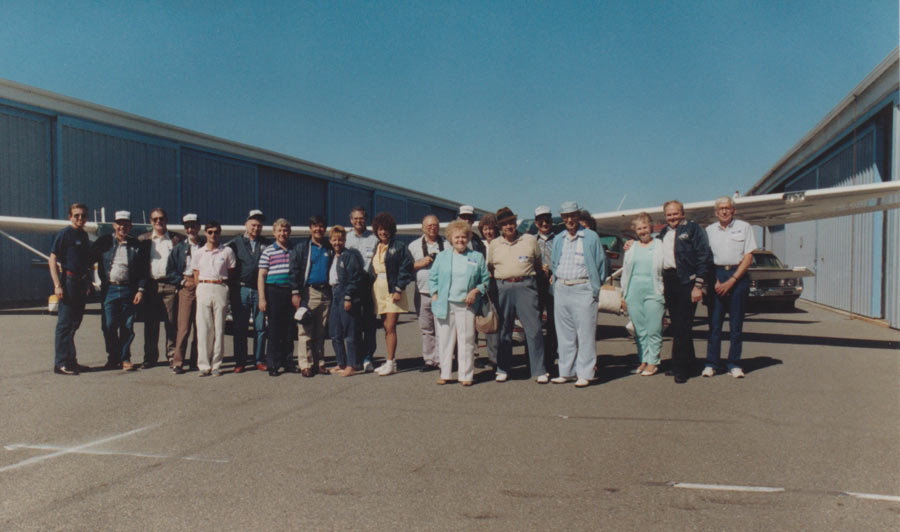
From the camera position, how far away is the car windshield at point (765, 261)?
15195mm

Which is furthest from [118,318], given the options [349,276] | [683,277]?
[683,277]

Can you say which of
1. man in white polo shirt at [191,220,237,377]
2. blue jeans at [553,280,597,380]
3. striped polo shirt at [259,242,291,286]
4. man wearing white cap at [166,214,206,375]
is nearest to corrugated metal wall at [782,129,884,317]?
blue jeans at [553,280,597,380]

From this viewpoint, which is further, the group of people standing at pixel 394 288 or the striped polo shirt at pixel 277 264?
the striped polo shirt at pixel 277 264

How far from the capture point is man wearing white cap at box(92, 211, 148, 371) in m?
6.93

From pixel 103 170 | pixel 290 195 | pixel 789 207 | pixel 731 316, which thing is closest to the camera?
pixel 731 316

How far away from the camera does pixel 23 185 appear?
16703 mm

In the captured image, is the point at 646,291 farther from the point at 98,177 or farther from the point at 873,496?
the point at 98,177

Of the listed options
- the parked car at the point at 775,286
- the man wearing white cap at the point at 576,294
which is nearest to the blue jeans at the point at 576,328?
the man wearing white cap at the point at 576,294

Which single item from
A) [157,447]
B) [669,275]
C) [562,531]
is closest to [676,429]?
[562,531]

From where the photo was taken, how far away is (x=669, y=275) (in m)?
6.54

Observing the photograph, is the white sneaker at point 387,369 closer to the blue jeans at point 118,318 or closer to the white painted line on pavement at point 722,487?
the blue jeans at point 118,318

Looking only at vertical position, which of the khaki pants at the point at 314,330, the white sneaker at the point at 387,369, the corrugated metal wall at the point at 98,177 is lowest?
the white sneaker at the point at 387,369

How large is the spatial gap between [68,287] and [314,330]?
2761mm

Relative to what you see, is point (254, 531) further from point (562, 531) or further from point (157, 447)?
point (157, 447)
